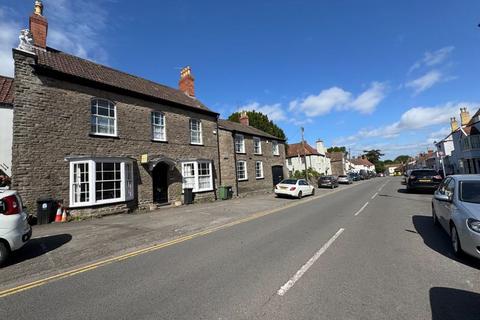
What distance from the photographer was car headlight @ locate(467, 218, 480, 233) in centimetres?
477

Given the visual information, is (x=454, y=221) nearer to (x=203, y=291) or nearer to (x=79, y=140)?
(x=203, y=291)

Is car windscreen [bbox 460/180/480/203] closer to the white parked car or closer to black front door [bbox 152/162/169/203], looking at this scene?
the white parked car

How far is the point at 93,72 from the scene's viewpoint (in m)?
15.4

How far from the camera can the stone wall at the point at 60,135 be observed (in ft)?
36.9

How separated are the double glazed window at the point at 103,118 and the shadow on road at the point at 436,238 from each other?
13926mm

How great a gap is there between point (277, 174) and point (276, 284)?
25.5 metres

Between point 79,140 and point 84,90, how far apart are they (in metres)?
2.52

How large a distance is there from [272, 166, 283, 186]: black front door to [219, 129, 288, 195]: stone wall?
445mm

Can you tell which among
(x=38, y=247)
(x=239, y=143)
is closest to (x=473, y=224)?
(x=38, y=247)

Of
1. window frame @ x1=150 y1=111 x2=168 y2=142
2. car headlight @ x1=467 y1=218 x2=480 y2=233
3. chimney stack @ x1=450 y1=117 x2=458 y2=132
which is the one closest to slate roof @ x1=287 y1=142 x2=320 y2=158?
chimney stack @ x1=450 y1=117 x2=458 y2=132

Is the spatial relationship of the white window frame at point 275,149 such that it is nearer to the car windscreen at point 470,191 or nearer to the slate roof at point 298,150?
the car windscreen at point 470,191

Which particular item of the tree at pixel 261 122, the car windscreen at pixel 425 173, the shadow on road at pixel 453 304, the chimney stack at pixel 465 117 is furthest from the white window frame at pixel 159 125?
the chimney stack at pixel 465 117

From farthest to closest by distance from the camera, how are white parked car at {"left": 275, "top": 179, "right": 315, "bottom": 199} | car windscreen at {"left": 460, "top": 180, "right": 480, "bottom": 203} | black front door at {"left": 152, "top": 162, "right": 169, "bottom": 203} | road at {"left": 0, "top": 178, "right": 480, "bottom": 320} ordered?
white parked car at {"left": 275, "top": 179, "right": 315, "bottom": 199}, black front door at {"left": 152, "top": 162, "right": 169, "bottom": 203}, car windscreen at {"left": 460, "top": 180, "right": 480, "bottom": 203}, road at {"left": 0, "top": 178, "right": 480, "bottom": 320}

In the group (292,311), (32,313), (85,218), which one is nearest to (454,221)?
(292,311)
